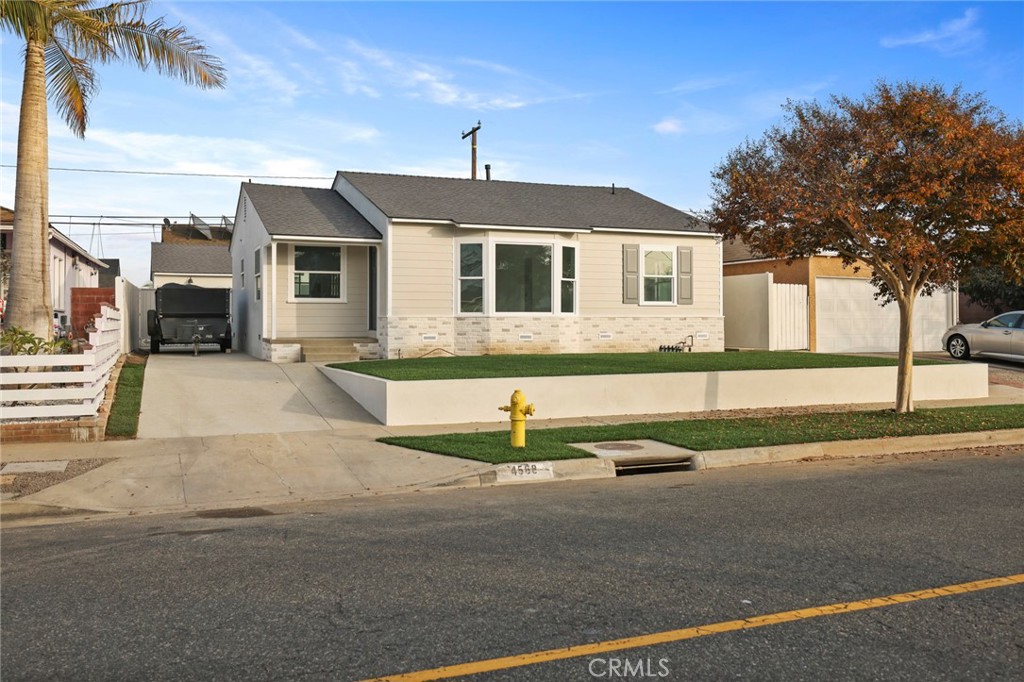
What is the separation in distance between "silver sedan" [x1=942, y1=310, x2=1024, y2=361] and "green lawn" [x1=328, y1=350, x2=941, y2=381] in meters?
5.13

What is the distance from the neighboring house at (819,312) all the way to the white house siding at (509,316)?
12.9ft

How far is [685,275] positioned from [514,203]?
16.6 ft

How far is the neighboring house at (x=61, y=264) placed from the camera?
26.3m

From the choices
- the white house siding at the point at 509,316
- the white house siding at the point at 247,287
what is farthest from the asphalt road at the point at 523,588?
the white house siding at the point at 247,287

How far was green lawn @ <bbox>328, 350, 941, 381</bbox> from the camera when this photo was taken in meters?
15.1

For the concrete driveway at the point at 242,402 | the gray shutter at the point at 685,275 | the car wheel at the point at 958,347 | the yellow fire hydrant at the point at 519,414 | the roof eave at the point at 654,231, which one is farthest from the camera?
the car wheel at the point at 958,347

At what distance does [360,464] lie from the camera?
412 inches

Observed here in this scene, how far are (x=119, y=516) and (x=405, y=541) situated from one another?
3274mm

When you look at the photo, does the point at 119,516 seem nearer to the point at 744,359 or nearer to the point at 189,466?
the point at 189,466

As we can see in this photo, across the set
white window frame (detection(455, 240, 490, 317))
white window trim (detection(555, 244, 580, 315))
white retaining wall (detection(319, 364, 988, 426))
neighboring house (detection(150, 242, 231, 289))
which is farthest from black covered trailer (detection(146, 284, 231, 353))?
neighboring house (detection(150, 242, 231, 289))

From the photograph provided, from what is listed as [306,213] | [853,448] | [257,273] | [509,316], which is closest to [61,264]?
[257,273]

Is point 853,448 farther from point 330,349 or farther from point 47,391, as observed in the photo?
point 330,349

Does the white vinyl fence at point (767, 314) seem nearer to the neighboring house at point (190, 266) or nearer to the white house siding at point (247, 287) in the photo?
the white house siding at point (247, 287)

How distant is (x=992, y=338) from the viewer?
75.7 feet
